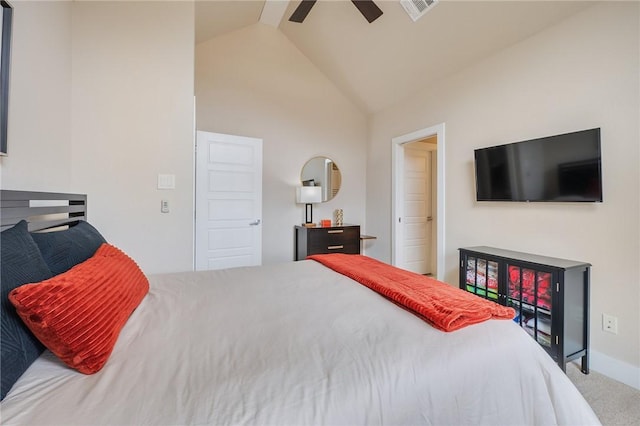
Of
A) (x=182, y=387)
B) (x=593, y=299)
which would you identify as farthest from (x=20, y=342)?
(x=593, y=299)

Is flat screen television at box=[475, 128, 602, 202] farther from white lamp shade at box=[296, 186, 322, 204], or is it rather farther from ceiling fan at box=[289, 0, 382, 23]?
white lamp shade at box=[296, 186, 322, 204]

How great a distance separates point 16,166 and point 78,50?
3.69ft

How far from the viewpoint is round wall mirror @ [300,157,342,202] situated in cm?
430

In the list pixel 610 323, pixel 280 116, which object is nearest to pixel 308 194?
pixel 280 116

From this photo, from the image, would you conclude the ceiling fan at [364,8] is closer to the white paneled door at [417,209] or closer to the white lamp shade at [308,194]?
the white paneled door at [417,209]

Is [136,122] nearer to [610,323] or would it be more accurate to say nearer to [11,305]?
[11,305]

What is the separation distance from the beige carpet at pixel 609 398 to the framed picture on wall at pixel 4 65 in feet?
10.8

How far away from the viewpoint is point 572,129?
2.19 m

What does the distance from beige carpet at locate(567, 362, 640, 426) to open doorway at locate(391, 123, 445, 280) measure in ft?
6.23

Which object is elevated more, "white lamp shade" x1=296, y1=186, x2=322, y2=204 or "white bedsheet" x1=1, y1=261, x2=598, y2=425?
"white lamp shade" x1=296, y1=186, x2=322, y2=204

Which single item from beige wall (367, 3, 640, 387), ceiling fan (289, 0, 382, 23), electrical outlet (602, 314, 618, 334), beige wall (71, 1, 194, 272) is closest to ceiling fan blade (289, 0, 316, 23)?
ceiling fan (289, 0, 382, 23)

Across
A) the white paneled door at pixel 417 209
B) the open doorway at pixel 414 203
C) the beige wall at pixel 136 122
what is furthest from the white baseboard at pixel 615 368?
the beige wall at pixel 136 122

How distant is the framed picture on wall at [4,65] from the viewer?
51.1 inches

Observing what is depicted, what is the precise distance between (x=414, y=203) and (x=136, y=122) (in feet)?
11.7
